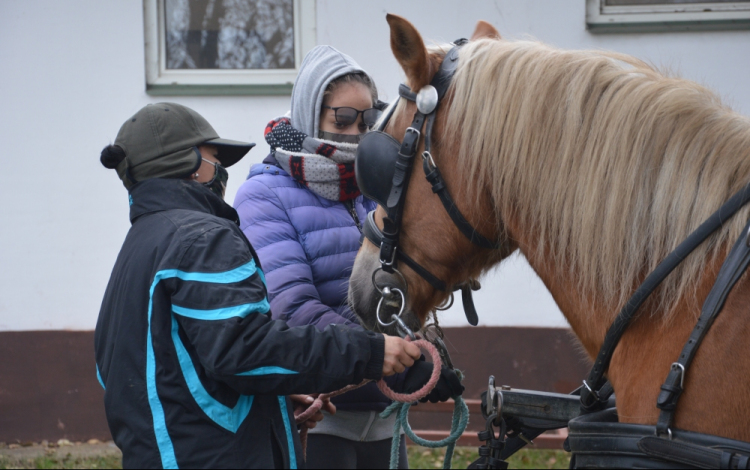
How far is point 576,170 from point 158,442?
107 centimetres

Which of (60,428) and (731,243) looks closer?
(731,243)

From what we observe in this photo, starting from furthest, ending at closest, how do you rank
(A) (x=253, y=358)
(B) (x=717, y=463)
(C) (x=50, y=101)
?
(C) (x=50, y=101)
(A) (x=253, y=358)
(B) (x=717, y=463)

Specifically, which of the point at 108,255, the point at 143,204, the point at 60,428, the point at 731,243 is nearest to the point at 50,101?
the point at 108,255

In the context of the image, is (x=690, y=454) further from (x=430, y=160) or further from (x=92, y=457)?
(x=92, y=457)

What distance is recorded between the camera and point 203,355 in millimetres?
1300

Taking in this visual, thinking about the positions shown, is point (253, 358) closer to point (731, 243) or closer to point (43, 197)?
point (731, 243)

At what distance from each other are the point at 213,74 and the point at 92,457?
107 inches

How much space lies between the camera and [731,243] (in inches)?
45.2

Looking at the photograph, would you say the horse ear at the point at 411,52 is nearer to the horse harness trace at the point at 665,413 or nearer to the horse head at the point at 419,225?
the horse head at the point at 419,225

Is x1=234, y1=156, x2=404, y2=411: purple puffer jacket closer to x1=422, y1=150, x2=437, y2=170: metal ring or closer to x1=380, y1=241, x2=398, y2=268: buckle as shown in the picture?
x1=380, y1=241, x2=398, y2=268: buckle

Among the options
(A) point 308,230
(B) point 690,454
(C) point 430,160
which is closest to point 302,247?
(A) point 308,230

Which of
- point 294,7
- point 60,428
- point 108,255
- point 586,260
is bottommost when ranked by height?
point 60,428

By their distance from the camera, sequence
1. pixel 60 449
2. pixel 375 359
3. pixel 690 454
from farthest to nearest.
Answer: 1. pixel 60 449
2. pixel 375 359
3. pixel 690 454

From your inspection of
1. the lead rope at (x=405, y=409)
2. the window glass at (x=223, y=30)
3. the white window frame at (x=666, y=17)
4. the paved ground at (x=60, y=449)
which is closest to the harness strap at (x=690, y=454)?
the lead rope at (x=405, y=409)
